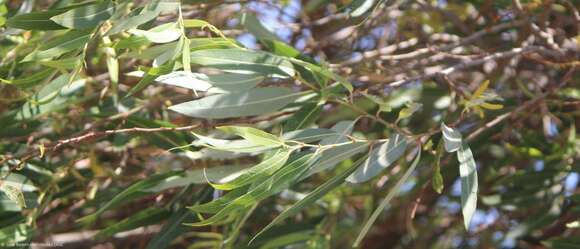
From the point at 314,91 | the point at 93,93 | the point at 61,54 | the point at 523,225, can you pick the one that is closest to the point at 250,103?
the point at 314,91

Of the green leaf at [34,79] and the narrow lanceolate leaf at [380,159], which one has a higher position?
the green leaf at [34,79]

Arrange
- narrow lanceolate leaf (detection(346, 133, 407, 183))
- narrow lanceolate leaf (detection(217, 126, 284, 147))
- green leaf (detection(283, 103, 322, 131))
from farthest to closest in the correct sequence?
green leaf (detection(283, 103, 322, 131)) → narrow lanceolate leaf (detection(346, 133, 407, 183)) → narrow lanceolate leaf (detection(217, 126, 284, 147))

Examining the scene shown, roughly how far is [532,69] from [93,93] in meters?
1.06

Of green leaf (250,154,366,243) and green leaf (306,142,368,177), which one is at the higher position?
green leaf (306,142,368,177)

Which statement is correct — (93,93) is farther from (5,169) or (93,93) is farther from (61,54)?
(61,54)

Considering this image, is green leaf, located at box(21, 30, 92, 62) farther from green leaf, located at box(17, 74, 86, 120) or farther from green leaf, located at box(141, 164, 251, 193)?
green leaf, located at box(141, 164, 251, 193)

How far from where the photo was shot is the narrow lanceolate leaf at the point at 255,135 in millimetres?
1107

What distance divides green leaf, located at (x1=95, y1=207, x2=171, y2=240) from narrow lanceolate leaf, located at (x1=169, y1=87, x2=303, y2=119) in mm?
307

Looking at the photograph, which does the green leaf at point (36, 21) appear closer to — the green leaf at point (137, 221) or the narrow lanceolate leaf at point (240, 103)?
the narrow lanceolate leaf at point (240, 103)

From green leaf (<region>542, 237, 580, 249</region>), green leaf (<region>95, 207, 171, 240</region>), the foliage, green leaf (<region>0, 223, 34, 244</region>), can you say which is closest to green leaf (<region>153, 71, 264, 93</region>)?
the foliage

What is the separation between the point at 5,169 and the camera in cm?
146

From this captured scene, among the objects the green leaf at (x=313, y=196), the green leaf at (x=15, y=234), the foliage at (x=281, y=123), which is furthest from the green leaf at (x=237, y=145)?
the green leaf at (x=15, y=234)

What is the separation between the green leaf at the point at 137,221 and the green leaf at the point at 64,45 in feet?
1.17

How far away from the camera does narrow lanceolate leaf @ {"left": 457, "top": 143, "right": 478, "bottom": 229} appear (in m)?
1.14
